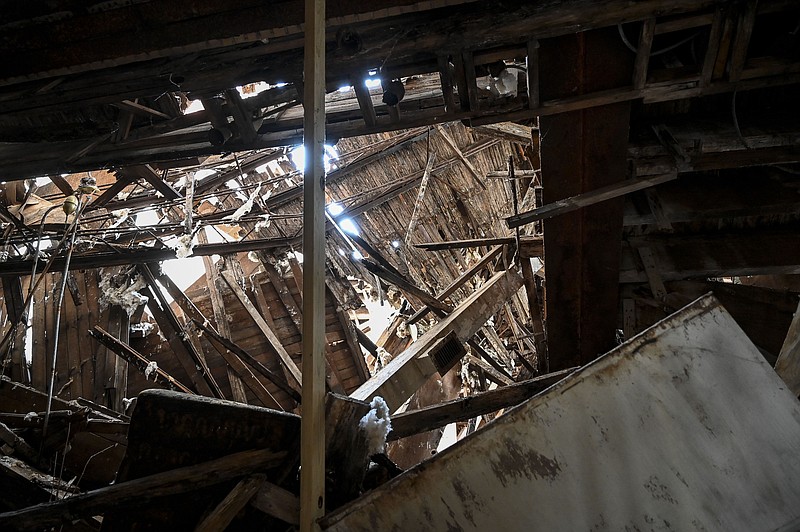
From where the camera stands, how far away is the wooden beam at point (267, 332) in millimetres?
6949

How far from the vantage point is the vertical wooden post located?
4.90ft

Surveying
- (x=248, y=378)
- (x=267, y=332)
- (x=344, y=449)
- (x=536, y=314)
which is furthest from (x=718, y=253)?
(x=248, y=378)

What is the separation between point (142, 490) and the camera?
6.34ft

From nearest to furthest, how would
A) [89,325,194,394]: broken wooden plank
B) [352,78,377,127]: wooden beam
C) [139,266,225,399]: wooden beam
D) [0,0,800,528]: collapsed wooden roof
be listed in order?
1. [0,0,800,528]: collapsed wooden roof
2. [352,78,377,127]: wooden beam
3. [89,325,194,394]: broken wooden plank
4. [139,266,225,399]: wooden beam

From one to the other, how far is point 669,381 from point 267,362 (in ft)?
22.5

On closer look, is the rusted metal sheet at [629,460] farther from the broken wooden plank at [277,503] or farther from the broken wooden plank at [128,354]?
the broken wooden plank at [128,354]

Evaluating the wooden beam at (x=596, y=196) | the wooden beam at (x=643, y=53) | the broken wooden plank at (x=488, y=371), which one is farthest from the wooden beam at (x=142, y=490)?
the broken wooden plank at (x=488, y=371)

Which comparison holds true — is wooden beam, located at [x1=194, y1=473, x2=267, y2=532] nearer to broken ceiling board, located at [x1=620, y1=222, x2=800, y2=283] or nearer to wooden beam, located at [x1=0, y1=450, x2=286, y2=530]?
wooden beam, located at [x1=0, y1=450, x2=286, y2=530]

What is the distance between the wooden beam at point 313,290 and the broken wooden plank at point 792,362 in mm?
1898

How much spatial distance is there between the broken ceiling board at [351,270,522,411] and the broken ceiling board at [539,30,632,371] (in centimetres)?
101

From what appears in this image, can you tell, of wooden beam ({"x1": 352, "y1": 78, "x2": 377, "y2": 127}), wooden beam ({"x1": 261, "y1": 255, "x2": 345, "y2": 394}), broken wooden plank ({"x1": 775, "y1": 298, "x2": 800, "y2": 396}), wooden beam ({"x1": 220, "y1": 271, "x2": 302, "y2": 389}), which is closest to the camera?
broken wooden plank ({"x1": 775, "y1": 298, "x2": 800, "y2": 396})

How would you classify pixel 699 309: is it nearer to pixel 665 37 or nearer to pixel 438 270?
pixel 665 37

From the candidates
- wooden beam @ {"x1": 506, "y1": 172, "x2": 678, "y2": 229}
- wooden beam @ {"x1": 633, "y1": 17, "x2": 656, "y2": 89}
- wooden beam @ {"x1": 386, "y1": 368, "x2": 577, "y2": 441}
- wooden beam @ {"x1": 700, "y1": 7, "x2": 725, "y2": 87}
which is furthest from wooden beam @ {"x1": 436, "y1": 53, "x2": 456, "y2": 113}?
wooden beam @ {"x1": 386, "y1": 368, "x2": 577, "y2": 441}

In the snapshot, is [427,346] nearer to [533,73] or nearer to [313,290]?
[533,73]
